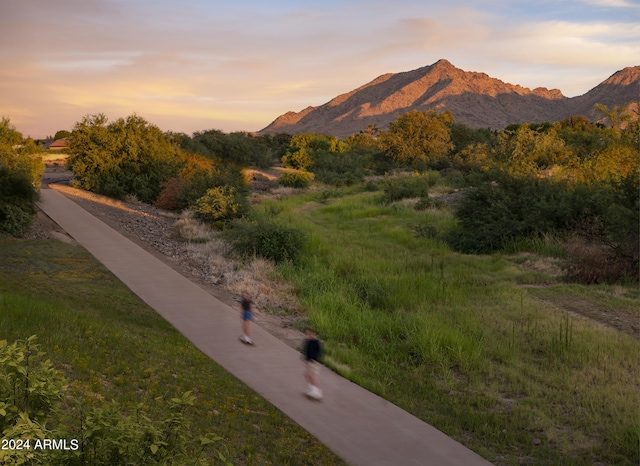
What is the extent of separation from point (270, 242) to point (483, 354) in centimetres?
1100

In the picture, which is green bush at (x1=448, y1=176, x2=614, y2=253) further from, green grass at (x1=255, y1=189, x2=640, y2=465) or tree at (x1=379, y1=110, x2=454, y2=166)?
tree at (x1=379, y1=110, x2=454, y2=166)

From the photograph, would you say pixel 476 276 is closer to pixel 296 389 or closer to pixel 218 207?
pixel 296 389

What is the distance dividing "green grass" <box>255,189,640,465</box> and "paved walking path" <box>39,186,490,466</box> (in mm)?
469

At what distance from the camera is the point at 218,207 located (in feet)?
99.7

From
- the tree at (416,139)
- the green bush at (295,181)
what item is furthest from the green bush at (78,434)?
the tree at (416,139)

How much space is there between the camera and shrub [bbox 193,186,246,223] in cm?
3017

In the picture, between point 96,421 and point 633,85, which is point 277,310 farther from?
point 633,85

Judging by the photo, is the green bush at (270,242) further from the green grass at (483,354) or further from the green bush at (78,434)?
the green bush at (78,434)

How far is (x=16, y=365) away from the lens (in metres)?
4.82

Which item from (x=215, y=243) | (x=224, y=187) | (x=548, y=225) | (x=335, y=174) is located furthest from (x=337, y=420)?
(x=335, y=174)

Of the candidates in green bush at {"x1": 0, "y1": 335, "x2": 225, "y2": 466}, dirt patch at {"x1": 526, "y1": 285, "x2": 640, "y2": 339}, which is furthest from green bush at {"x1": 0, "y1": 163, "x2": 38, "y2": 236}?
green bush at {"x1": 0, "y1": 335, "x2": 225, "y2": 466}

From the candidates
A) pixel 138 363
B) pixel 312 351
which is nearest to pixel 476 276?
pixel 312 351

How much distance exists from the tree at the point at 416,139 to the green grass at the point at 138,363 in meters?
57.2

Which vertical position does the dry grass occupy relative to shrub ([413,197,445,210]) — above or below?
below
